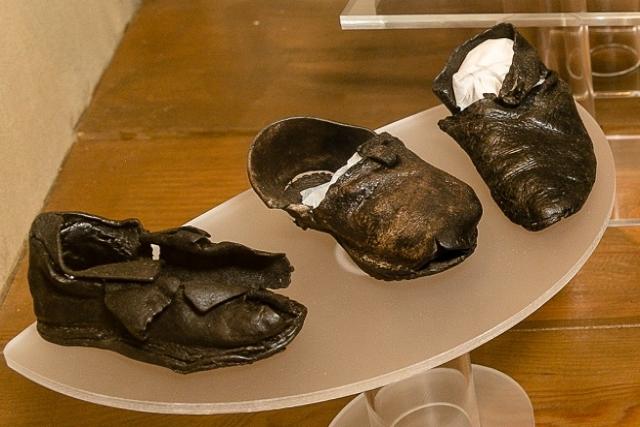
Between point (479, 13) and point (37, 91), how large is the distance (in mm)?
514

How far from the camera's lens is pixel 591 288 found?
1.00m

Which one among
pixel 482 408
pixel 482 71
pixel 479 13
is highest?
pixel 482 71

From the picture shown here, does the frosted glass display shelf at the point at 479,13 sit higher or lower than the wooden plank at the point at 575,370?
higher

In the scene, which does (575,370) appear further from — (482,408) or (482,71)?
(482,71)

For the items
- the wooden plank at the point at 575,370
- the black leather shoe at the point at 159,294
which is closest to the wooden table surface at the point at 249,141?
the wooden plank at the point at 575,370

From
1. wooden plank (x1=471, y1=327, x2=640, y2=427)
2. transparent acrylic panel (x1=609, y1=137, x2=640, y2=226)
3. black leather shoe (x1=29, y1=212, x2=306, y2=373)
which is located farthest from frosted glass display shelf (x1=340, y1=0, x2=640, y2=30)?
black leather shoe (x1=29, y1=212, x2=306, y2=373)

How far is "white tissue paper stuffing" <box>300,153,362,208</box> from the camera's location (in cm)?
73

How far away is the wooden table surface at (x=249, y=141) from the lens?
3.09 ft

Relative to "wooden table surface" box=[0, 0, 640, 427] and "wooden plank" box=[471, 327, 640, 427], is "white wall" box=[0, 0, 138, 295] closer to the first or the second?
"wooden table surface" box=[0, 0, 640, 427]

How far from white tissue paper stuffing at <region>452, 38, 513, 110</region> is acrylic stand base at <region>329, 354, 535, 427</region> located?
231mm

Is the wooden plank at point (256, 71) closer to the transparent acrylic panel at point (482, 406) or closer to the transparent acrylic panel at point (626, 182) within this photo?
the transparent acrylic panel at point (626, 182)

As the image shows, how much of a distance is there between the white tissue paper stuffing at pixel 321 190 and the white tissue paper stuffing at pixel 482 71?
0.12 metres

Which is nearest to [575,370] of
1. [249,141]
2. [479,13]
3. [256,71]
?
[479,13]

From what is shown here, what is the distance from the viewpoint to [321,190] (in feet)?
2.45
